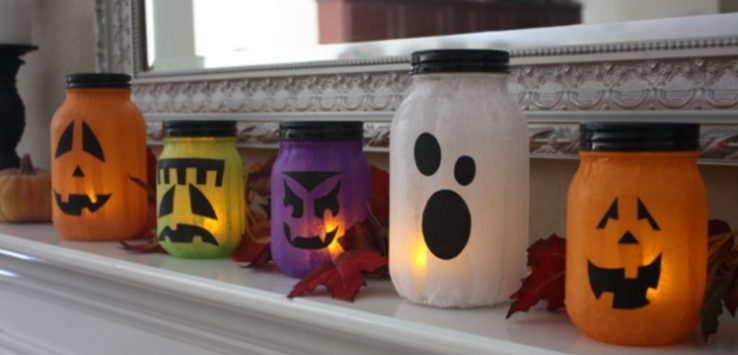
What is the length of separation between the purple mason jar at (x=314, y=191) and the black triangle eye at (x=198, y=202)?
94 millimetres

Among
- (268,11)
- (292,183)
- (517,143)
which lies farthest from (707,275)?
(268,11)

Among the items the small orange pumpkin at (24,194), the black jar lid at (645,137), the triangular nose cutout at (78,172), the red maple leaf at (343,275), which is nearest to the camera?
the black jar lid at (645,137)

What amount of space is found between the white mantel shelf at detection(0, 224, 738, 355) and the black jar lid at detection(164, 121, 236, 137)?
4.2 inches

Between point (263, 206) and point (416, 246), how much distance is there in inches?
12.0

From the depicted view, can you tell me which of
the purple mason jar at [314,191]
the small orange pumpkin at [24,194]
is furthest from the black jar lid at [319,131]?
the small orange pumpkin at [24,194]

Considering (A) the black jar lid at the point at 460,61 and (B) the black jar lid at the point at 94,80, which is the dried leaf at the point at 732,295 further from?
(B) the black jar lid at the point at 94,80

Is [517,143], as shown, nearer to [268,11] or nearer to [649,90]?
[649,90]

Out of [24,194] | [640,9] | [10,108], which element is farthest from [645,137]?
[10,108]

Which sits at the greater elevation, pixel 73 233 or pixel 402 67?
pixel 402 67

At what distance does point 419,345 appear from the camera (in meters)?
0.49

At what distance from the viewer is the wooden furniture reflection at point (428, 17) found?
2.25 feet

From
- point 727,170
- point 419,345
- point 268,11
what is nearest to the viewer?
point 419,345

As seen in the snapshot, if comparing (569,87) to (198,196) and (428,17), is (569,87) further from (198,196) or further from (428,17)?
(198,196)

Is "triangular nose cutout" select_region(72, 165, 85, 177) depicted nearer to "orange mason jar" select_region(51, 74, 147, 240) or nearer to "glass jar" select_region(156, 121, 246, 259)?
"orange mason jar" select_region(51, 74, 147, 240)
